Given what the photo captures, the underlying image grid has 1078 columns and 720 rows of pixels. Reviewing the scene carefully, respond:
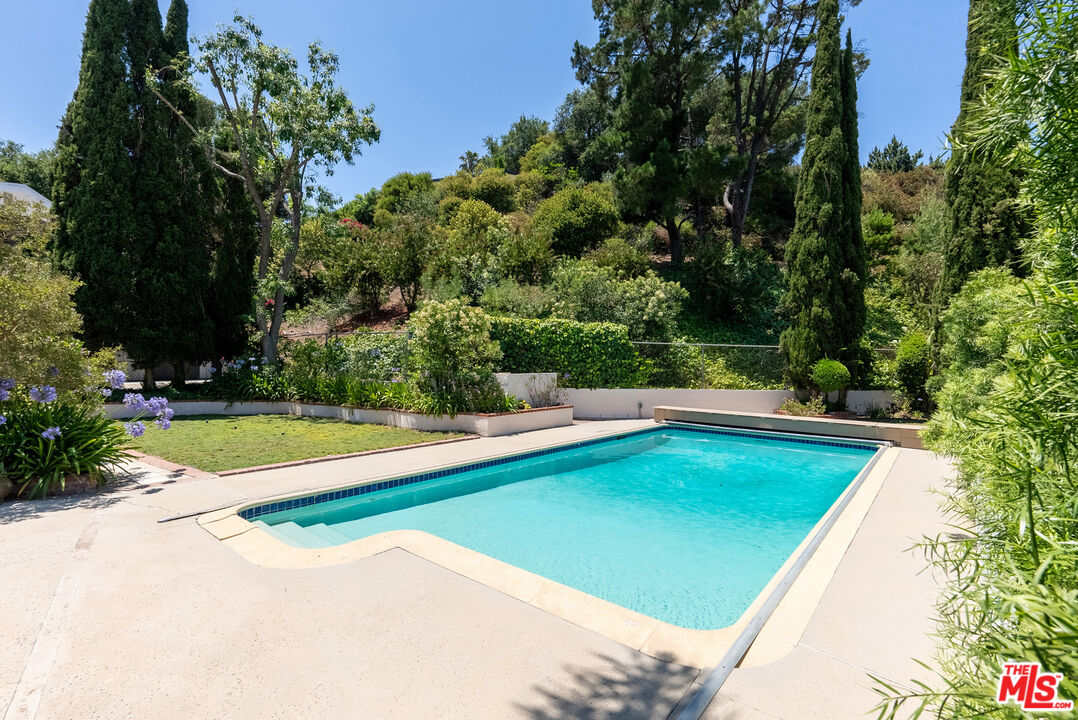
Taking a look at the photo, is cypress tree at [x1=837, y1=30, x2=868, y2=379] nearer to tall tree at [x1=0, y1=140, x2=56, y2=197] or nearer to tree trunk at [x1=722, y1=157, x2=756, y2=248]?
tree trunk at [x1=722, y1=157, x2=756, y2=248]

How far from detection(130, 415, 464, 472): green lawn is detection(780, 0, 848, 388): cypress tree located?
9.73 meters

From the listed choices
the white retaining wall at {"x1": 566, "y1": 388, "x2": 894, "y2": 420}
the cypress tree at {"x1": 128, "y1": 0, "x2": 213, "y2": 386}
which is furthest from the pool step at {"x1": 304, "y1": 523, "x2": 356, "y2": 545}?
the cypress tree at {"x1": 128, "y1": 0, "x2": 213, "y2": 386}

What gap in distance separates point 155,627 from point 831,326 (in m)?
14.2

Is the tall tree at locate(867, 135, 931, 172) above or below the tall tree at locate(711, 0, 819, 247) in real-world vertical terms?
above

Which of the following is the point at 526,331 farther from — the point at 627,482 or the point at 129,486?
the point at 129,486

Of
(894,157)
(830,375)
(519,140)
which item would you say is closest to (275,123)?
(830,375)

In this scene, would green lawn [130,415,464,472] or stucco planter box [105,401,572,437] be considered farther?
stucco planter box [105,401,572,437]

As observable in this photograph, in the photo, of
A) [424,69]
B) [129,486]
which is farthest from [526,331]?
[424,69]

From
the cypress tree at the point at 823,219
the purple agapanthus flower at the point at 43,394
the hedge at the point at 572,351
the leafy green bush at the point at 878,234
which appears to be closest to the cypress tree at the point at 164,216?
the purple agapanthus flower at the point at 43,394

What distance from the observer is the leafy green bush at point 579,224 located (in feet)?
65.0

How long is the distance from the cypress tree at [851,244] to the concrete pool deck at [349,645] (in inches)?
418

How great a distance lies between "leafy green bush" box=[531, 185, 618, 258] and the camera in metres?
19.8

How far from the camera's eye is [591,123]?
104ft

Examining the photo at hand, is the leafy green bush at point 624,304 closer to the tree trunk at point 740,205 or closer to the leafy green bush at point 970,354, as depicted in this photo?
the tree trunk at point 740,205
